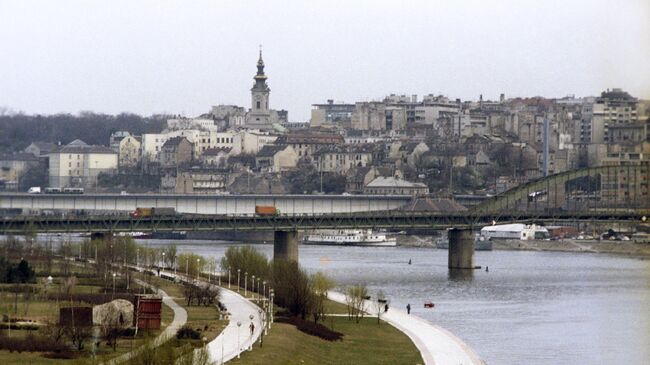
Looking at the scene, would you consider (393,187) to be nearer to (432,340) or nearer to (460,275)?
(460,275)

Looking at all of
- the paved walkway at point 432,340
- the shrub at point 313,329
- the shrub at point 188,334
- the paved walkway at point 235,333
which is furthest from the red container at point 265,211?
the shrub at point 188,334

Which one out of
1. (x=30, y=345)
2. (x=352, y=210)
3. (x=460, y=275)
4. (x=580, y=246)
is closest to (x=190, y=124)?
(x=352, y=210)

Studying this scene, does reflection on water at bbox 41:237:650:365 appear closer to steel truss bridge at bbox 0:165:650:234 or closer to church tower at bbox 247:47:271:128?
steel truss bridge at bbox 0:165:650:234

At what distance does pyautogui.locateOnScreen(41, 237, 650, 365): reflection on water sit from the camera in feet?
150

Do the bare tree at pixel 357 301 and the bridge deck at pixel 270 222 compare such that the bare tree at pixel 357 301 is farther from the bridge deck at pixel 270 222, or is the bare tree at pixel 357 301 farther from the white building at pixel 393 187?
the white building at pixel 393 187

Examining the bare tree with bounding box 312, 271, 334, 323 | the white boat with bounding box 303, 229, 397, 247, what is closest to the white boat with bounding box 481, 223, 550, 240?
the white boat with bounding box 303, 229, 397, 247

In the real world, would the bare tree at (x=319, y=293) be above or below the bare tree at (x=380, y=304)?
above

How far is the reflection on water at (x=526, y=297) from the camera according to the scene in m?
45.7

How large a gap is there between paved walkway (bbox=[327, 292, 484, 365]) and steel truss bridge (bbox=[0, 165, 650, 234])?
422 inches

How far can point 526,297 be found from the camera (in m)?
62.2

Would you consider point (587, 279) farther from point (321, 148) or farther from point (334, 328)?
point (321, 148)

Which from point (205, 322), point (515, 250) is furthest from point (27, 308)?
point (515, 250)

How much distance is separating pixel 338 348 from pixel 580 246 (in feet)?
194

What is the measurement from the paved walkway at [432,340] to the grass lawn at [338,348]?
27 centimetres
